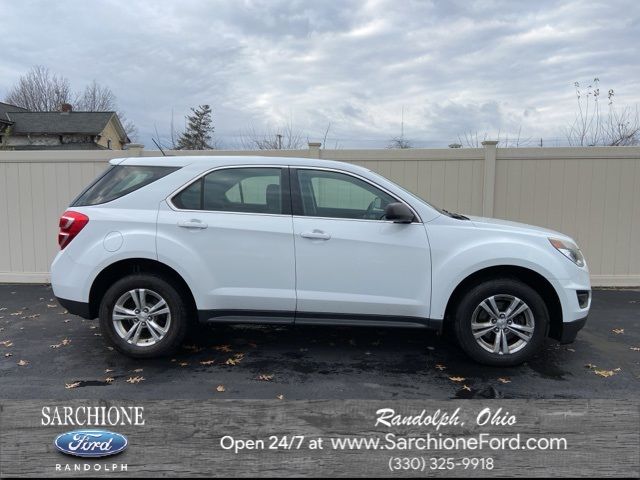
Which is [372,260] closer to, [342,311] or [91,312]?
[342,311]

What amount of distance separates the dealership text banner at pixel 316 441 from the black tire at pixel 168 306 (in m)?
1.93

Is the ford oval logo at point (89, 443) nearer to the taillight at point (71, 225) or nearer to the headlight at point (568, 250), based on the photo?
the taillight at point (71, 225)

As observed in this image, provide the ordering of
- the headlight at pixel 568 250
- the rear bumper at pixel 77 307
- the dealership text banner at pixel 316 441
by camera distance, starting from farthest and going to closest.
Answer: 1. the rear bumper at pixel 77 307
2. the headlight at pixel 568 250
3. the dealership text banner at pixel 316 441

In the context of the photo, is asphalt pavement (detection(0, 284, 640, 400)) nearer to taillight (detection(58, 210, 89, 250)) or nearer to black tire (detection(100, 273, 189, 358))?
black tire (detection(100, 273, 189, 358))

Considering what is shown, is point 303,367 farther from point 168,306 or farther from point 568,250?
point 568,250

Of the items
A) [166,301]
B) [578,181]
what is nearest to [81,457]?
[166,301]

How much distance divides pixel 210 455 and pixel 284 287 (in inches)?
81.2

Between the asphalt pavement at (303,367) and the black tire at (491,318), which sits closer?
the asphalt pavement at (303,367)

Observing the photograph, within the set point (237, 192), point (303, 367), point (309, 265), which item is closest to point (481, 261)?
point (309, 265)

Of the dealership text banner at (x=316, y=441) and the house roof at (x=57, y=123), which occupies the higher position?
the house roof at (x=57, y=123)

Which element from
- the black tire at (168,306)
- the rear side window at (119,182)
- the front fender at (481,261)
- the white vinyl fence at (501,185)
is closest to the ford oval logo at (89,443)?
the black tire at (168,306)

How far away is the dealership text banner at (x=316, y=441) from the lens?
218 centimetres

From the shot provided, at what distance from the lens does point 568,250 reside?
4195mm

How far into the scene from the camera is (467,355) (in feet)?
14.4
